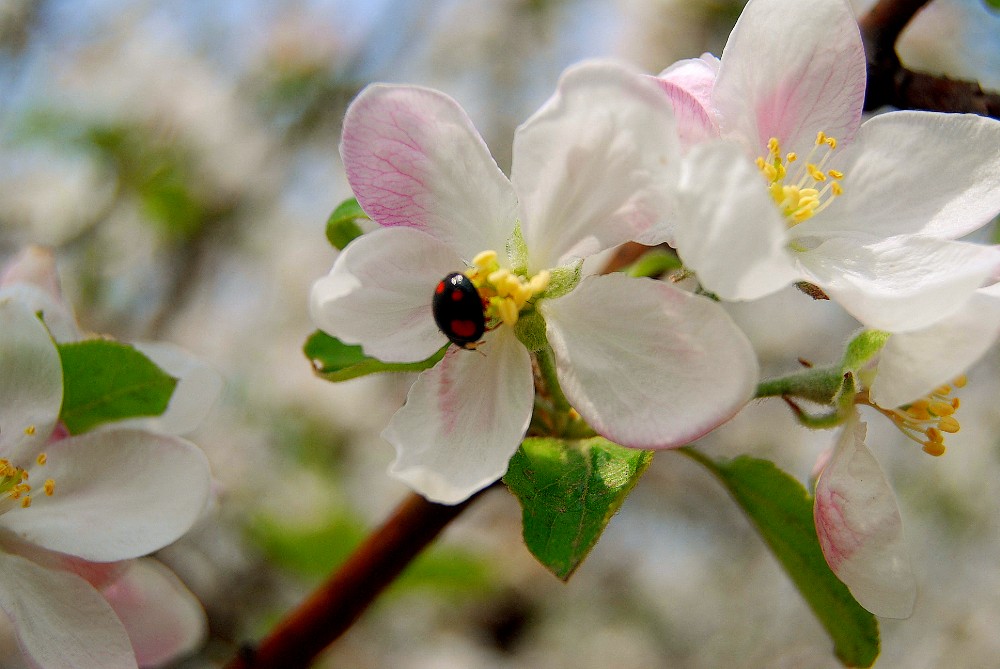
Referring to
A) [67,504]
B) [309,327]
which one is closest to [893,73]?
[67,504]

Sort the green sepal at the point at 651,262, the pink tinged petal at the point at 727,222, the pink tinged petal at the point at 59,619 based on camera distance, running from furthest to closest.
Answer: the green sepal at the point at 651,262, the pink tinged petal at the point at 59,619, the pink tinged petal at the point at 727,222

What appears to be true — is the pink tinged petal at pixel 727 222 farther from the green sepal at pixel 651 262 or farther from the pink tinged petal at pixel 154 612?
the pink tinged petal at pixel 154 612

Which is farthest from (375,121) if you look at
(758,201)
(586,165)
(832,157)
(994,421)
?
(994,421)

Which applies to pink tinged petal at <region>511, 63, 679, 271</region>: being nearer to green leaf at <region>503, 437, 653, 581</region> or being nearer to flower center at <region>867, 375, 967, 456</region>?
green leaf at <region>503, 437, 653, 581</region>

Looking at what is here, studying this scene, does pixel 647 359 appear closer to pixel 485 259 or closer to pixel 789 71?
pixel 485 259

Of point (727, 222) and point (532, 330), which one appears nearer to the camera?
point (727, 222)

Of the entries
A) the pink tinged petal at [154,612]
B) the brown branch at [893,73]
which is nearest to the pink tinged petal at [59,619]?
the pink tinged petal at [154,612]

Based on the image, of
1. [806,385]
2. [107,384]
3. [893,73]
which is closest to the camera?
[806,385]
